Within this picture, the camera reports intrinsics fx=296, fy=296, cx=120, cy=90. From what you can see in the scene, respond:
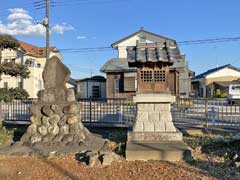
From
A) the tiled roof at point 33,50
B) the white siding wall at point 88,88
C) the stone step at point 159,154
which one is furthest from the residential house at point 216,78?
the stone step at point 159,154

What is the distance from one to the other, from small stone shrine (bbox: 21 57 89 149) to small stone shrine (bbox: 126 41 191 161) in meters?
1.51

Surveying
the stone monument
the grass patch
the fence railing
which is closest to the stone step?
the stone monument

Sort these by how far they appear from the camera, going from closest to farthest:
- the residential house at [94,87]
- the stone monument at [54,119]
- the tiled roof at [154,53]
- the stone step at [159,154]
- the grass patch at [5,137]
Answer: the stone step at [159,154] < the tiled roof at [154,53] < the stone monument at [54,119] < the grass patch at [5,137] < the residential house at [94,87]

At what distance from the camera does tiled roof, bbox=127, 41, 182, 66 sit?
7574 mm

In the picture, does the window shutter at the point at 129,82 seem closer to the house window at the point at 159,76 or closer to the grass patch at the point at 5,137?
the grass patch at the point at 5,137

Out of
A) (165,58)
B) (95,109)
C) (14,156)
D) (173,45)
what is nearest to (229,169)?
(165,58)

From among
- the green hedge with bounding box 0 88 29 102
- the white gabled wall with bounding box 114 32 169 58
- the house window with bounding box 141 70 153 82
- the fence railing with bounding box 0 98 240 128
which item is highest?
the white gabled wall with bounding box 114 32 169 58

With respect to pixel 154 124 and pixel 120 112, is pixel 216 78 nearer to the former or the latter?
pixel 120 112

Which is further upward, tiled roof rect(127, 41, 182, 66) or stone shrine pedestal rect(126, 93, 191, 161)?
tiled roof rect(127, 41, 182, 66)

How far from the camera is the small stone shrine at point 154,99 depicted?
24.1 feet

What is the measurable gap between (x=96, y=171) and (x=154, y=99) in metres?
2.62

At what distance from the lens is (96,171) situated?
219 inches

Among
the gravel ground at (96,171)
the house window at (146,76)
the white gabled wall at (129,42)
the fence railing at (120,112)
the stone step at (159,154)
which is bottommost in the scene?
the gravel ground at (96,171)

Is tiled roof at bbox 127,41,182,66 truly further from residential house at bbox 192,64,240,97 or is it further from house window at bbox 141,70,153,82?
residential house at bbox 192,64,240,97
